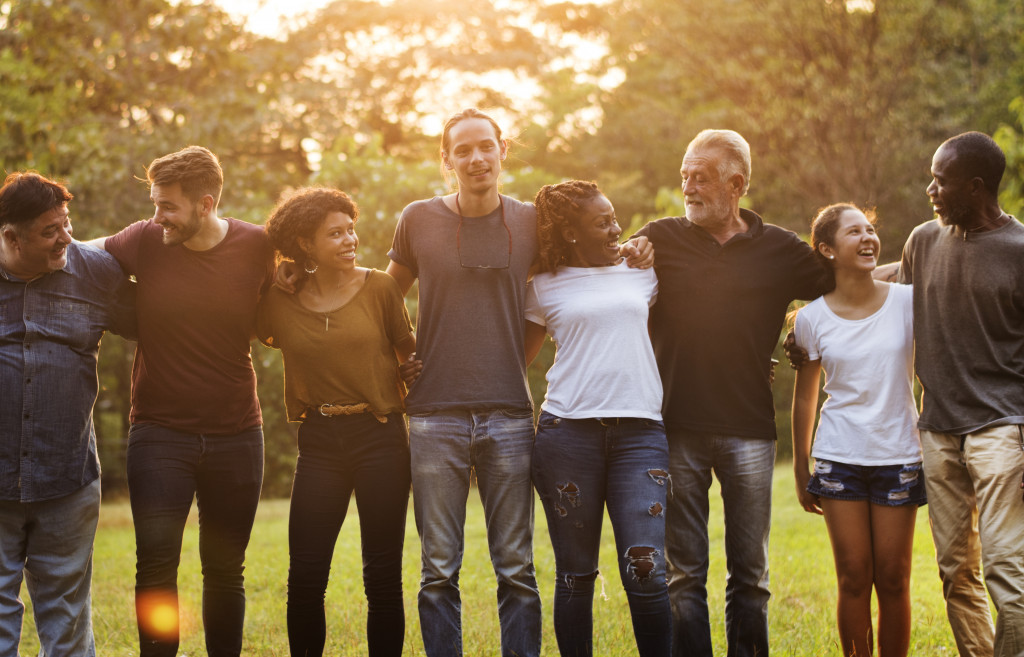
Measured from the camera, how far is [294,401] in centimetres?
419

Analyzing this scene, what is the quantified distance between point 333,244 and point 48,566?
1.70m

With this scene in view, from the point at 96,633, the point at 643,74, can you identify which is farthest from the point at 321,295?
the point at 643,74

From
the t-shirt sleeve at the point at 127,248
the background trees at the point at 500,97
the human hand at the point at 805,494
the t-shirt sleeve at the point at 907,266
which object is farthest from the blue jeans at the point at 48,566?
the background trees at the point at 500,97

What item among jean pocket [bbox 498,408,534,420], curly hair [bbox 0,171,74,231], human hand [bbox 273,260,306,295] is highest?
curly hair [bbox 0,171,74,231]

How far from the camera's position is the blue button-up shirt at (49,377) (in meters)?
3.81

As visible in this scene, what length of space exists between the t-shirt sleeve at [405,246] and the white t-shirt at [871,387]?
71.5 inches

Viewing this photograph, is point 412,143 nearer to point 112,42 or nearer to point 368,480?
point 112,42

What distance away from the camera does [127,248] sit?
417 centimetres

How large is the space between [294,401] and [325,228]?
29.3 inches

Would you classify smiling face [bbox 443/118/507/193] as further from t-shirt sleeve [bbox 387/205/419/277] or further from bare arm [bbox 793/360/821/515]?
bare arm [bbox 793/360/821/515]

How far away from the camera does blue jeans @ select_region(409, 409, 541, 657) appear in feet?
13.4

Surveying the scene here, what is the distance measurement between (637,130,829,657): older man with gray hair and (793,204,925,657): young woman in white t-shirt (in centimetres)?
22

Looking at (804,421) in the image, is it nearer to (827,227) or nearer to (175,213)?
(827,227)

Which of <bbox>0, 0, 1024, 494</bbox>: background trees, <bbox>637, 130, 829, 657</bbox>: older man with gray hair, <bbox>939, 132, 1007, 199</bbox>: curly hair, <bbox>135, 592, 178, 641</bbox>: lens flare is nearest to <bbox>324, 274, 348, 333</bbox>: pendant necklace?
<bbox>135, 592, 178, 641</bbox>: lens flare
